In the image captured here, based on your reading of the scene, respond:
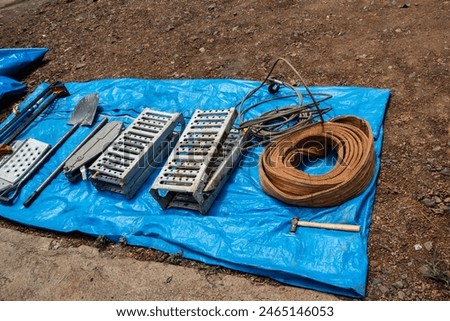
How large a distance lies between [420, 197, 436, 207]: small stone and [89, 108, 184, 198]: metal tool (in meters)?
2.71

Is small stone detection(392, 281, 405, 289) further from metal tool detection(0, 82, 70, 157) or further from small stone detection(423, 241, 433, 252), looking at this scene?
metal tool detection(0, 82, 70, 157)

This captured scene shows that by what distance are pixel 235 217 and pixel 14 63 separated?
527 centimetres

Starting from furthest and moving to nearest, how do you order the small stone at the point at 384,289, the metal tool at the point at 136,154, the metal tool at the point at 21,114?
the metal tool at the point at 21,114, the metal tool at the point at 136,154, the small stone at the point at 384,289

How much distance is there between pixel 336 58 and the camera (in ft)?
16.9

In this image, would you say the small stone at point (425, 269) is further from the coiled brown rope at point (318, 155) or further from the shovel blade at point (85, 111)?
the shovel blade at point (85, 111)

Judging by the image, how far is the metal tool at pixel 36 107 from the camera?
16.5ft

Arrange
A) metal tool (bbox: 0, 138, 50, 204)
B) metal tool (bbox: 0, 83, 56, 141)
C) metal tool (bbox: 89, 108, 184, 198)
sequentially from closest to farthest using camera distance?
metal tool (bbox: 89, 108, 184, 198) → metal tool (bbox: 0, 138, 50, 204) → metal tool (bbox: 0, 83, 56, 141)

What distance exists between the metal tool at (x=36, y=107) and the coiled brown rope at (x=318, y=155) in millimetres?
3562

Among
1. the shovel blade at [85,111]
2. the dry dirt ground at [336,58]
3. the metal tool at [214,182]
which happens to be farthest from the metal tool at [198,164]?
the shovel blade at [85,111]

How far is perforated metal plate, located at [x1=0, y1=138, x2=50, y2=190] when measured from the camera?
4.57 m

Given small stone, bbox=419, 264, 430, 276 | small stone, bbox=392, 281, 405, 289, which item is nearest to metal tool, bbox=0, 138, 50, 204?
small stone, bbox=392, 281, 405, 289

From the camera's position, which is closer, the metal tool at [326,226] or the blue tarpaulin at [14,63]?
the metal tool at [326,226]

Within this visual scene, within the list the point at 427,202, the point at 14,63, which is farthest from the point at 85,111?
the point at 427,202

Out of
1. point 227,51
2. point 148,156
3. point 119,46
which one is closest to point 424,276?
point 148,156
